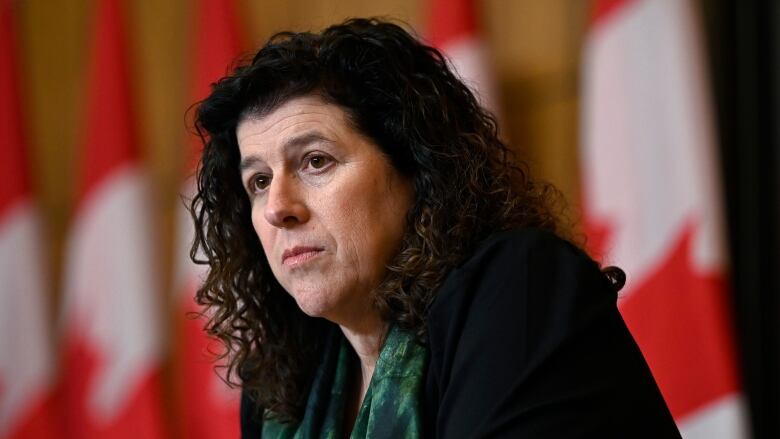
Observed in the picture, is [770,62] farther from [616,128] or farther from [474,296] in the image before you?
[474,296]

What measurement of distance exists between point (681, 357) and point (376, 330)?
120cm

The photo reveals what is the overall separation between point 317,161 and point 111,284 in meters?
1.85

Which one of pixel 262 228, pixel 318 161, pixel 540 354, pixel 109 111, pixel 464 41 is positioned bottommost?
pixel 540 354

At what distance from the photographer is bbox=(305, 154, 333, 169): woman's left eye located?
1.50 metres

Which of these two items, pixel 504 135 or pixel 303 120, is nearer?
pixel 303 120

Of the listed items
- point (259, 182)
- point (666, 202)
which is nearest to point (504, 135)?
point (666, 202)

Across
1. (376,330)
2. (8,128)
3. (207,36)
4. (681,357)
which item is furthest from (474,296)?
(8,128)

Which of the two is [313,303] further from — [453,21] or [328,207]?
[453,21]

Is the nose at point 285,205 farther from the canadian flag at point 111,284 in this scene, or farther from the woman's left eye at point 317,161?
the canadian flag at point 111,284

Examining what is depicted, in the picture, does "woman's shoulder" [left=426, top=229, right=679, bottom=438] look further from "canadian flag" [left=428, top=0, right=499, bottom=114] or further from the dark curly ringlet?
"canadian flag" [left=428, top=0, right=499, bottom=114]

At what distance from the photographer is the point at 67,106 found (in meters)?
3.50

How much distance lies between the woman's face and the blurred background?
Answer: 721 millimetres

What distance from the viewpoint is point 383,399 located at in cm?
142

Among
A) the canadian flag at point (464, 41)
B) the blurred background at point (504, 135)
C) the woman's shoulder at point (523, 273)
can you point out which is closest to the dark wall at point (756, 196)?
the blurred background at point (504, 135)
